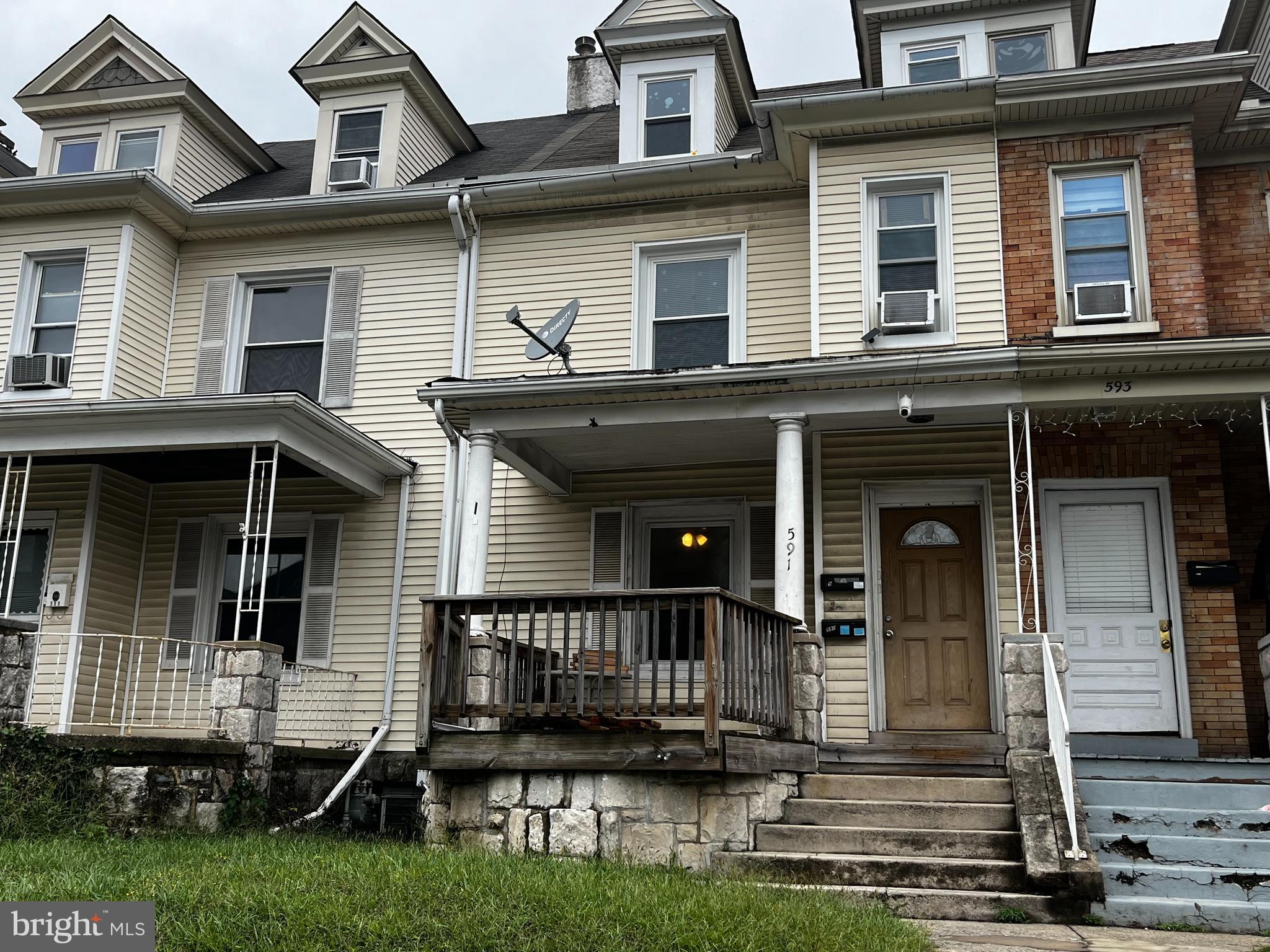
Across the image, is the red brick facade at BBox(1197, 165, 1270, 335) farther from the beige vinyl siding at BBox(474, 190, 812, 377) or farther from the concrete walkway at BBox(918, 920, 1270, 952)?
the concrete walkway at BBox(918, 920, 1270, 952)

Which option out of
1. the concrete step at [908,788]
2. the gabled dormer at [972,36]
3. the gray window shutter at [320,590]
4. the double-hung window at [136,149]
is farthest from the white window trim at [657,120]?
the concrete step at [908,788]

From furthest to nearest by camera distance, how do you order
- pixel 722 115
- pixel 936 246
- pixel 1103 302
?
pixel 722 115, pixel 936 246, pixel 1103 302

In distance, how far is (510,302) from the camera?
11797 mm

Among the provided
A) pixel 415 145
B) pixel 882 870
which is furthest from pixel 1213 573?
pixel 415 145

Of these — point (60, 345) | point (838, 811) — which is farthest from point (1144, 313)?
point (60, 345)

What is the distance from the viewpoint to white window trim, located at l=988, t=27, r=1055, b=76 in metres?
11.1

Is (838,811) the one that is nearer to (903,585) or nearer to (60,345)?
(903,585)

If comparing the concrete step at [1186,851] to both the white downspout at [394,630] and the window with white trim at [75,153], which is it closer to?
the white downspout at [394,630]

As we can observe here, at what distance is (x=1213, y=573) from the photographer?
363 inches

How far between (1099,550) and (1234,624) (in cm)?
110

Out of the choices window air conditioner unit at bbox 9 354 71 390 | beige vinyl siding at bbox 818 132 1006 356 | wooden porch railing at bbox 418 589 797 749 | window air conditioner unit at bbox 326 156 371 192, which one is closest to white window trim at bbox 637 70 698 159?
beige vinyl siding at bbox 818 132 1006 356

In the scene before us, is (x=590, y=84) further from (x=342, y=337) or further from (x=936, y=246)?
(x=936, y=246)

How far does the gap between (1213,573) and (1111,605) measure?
0.78 meters

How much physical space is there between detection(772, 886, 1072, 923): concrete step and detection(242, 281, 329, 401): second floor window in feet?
25.9
